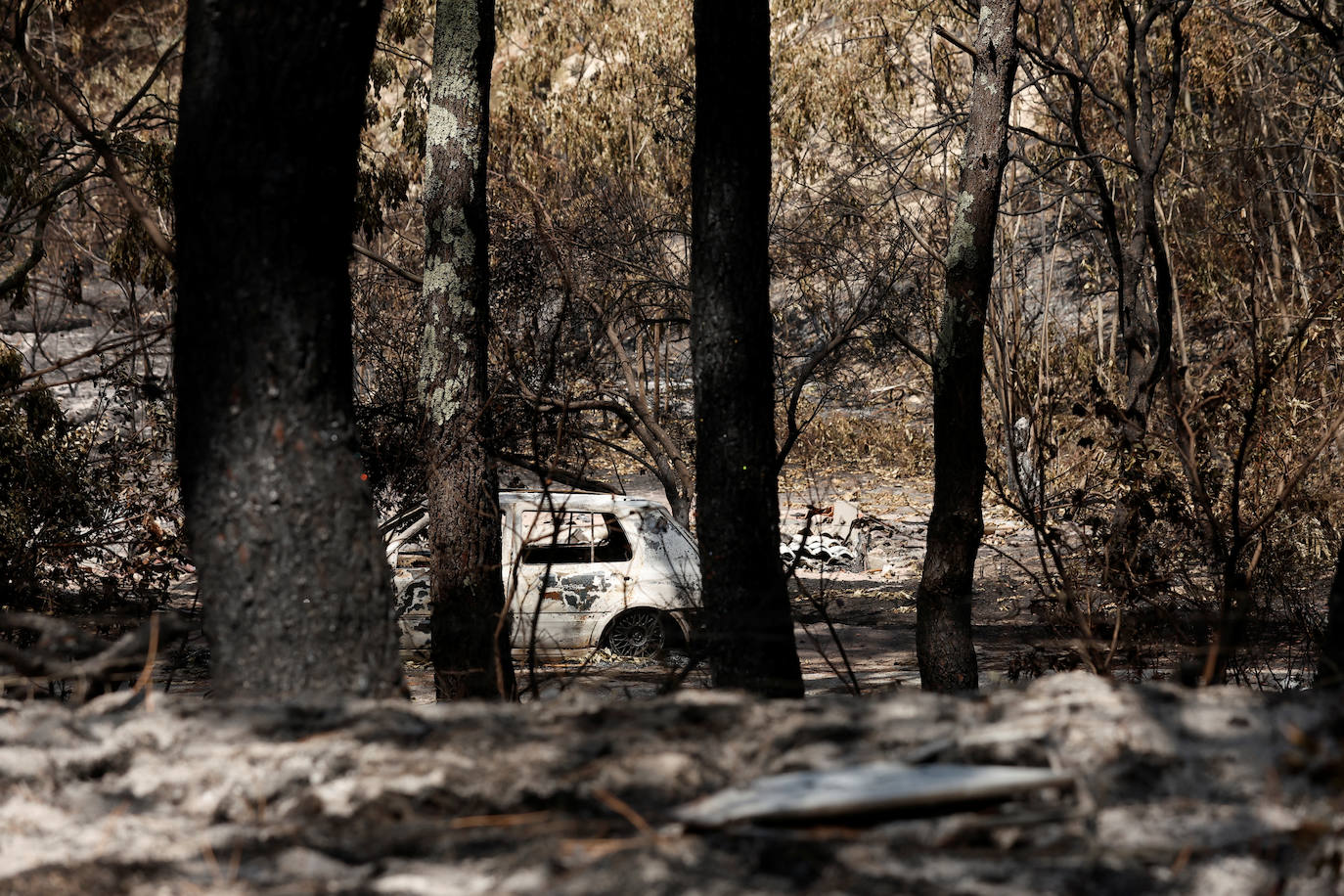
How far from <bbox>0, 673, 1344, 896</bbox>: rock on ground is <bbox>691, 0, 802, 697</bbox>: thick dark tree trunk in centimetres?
210

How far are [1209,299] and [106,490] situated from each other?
50.9ft

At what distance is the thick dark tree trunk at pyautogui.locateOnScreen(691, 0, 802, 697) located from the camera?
485cm

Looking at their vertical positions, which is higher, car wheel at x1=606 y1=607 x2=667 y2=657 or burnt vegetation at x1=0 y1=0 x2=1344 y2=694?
burnt vegetation at x1=0 y1=0 x2=1344 y2=694

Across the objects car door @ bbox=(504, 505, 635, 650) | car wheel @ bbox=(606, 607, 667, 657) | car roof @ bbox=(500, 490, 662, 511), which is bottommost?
car wheel @ bbox=(606, 607, 667, 657)

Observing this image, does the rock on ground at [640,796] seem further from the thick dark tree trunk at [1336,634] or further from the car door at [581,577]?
the car door at [581,577]

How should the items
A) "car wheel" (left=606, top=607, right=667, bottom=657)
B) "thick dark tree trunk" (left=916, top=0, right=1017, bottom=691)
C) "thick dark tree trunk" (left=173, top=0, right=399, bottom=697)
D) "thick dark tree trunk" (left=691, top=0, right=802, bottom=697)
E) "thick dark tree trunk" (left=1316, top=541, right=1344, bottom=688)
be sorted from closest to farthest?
"thick dark tree trunk" (left=173, top=0, right=399, bottom=697), "thick dark tree trunk" (left=1316, top=541, right=1344, bottom=688), "thick dark tree trunk" (left=691, top=0, right=802, bottom=697), "thick dark tree trunk" (left=916, top=0, right=1017, bottom=691), "car wheel" (left=606, top=607, right=667, bottom=657)

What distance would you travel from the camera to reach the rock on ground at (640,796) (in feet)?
6.07

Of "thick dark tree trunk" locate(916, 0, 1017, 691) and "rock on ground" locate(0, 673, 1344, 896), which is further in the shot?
"thick dark tree trunk" locate(916, 0, 1017, 691)

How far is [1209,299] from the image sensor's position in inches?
743

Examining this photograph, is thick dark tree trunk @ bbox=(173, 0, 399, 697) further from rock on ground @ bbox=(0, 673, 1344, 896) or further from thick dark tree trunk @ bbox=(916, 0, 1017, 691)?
thick dark tree trunk @ bbox=(916, 0, 1017, 691)

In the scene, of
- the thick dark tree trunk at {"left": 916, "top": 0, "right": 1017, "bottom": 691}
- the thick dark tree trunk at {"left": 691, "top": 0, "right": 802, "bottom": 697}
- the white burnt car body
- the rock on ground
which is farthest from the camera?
the white burnt car body

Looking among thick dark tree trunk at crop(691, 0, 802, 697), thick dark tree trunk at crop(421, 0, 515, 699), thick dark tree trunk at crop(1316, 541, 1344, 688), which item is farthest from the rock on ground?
thick dark tree trunk at crop(421, 0, 515, 699)

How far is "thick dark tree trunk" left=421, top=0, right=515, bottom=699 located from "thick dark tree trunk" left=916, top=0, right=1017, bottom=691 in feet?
7.77

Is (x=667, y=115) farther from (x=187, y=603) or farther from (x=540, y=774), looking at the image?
(x=540, y=774)
